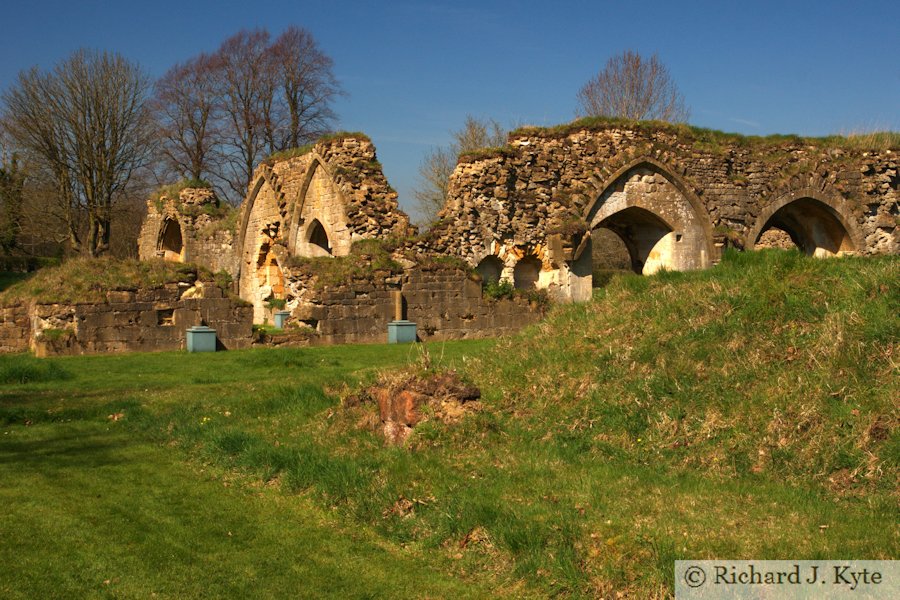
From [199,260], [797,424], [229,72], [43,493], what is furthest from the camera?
[229,72]

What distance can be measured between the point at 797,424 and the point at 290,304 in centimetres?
1401

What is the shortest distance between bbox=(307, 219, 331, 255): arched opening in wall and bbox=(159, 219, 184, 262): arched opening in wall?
7.68 m

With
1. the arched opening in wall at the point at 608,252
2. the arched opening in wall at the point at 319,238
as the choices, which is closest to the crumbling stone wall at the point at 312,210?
the arched opening in wall at the point at 319,238

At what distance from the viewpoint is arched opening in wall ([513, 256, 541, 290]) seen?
66.9ft

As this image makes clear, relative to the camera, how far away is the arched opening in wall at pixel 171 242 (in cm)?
2990

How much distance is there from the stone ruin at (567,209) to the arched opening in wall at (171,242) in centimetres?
774

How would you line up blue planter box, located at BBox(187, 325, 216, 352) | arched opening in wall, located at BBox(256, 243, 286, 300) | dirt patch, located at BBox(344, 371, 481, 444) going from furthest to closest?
arched opening in wall, located at BBox(256, 243, 286, 300), blue planter box, located at BBox(187, 325, 216, 352), dirt patch, located at BBox(344, 371, 481, 444)

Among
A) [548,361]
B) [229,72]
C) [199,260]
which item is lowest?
[548,361]

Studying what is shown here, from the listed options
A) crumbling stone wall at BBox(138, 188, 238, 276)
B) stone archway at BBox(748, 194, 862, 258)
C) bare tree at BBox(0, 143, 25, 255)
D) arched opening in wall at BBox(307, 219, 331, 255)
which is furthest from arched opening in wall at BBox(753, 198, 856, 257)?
bare tree at BBox(0, 143, 25, 255)

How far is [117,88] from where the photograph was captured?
33.5m

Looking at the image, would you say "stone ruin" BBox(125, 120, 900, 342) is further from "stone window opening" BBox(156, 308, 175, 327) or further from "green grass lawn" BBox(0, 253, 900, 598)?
"green grass lawn" BBox(0, 253, 900, 598)

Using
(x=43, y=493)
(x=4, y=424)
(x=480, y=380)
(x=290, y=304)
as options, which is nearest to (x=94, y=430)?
(x=4, y=424)

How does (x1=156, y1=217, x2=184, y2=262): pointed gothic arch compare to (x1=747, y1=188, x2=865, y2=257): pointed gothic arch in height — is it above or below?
above

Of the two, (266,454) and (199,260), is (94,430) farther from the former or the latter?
(199,260)
